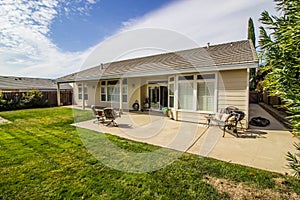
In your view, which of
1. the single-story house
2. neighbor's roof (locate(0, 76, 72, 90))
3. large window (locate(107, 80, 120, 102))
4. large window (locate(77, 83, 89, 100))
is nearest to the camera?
large window (locate(107, 80, 120, 102))

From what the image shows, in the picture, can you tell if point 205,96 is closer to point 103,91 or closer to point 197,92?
point 197,92

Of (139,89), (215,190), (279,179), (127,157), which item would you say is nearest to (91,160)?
(127,157)

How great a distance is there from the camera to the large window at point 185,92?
356 inches

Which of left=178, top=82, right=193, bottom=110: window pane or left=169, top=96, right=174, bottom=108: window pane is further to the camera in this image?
left=169, top=96, right=174, bottom=108: window pane

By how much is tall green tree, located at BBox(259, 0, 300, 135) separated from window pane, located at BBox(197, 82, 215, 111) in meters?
6.33

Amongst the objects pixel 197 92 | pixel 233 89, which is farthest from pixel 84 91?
pixel 233 89

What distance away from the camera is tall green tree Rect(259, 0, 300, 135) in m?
1.77

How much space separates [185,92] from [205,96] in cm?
120

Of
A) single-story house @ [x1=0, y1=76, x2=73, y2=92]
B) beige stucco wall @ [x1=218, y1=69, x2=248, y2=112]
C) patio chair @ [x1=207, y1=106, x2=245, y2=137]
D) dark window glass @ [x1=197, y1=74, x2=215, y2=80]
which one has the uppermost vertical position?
single-story house @ [x1=0, y1=76, x2=73, y2=92]

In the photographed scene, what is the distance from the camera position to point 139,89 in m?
14.0

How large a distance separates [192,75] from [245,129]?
3824mm

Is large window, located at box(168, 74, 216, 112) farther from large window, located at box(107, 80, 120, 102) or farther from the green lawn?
large window, located at box(107, 80, 120, 102)

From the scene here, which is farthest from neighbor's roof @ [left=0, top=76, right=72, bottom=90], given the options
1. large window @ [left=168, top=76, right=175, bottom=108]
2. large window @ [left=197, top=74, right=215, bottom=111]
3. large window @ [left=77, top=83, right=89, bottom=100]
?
large window @ [left=197, top=74, right=215, bottom=111]

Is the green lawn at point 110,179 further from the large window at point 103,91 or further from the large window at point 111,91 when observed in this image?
the large window at point 103,91
